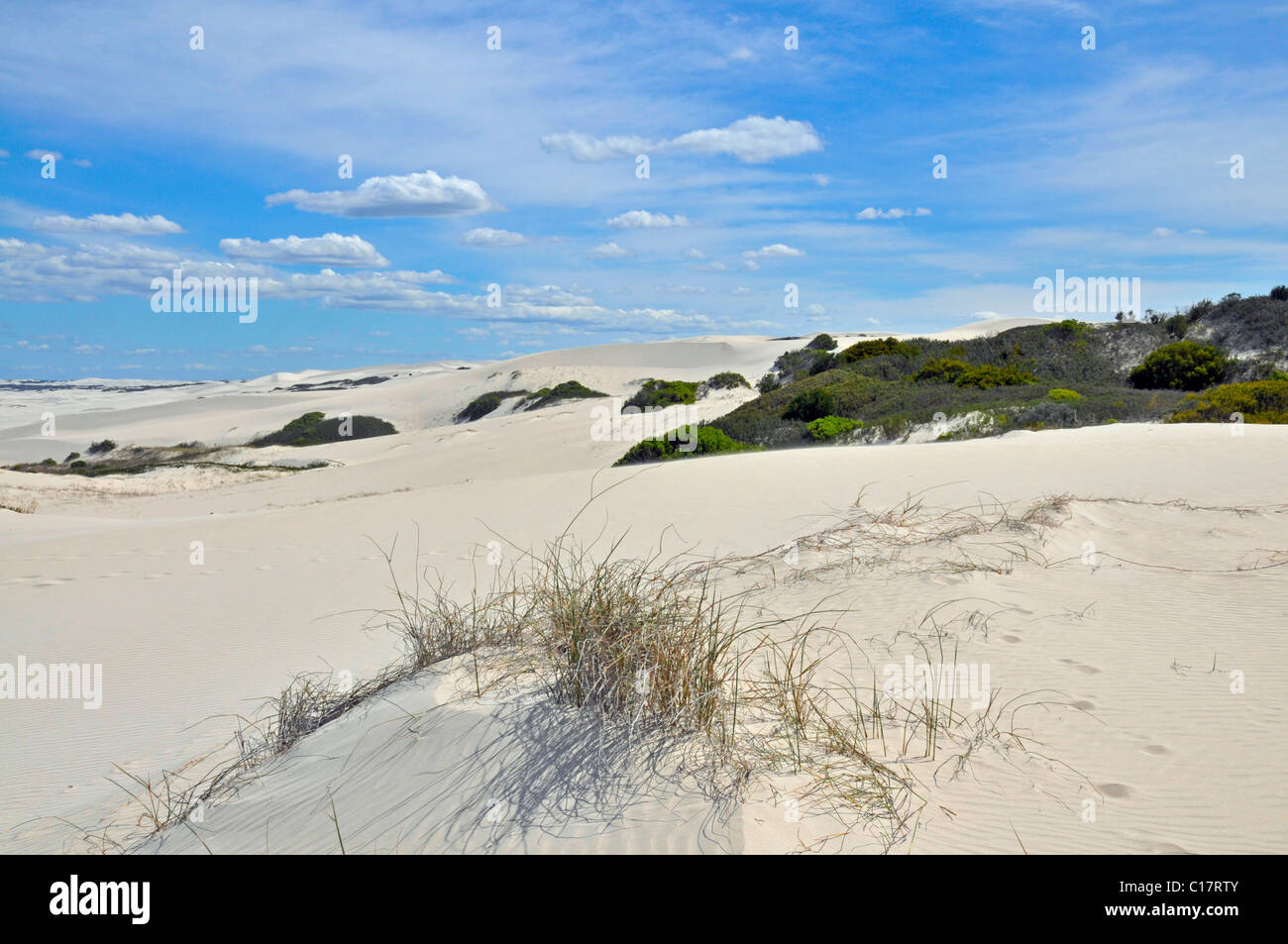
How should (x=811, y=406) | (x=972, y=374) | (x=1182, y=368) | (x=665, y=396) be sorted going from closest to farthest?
(x=811, y=406), (x=972, y=374), (x=1182, y=368), (x=665, y=396)

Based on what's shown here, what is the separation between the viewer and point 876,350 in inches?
1111

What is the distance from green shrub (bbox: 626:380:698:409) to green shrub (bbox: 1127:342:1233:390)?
1383 cm

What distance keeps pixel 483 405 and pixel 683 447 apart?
24974 mm

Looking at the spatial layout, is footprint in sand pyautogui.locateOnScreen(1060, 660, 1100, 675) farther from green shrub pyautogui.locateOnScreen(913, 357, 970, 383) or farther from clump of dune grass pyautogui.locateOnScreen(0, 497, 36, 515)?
clump of dune grass pyautogui.locateOnScreen(0, 497, 36, 515)

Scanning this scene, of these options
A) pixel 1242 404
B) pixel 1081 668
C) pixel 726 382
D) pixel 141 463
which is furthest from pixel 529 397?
pixel 1081 668

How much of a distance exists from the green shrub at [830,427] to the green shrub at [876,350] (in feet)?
32.7

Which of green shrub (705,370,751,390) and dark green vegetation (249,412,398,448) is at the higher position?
green shrub (705,370,751,390)

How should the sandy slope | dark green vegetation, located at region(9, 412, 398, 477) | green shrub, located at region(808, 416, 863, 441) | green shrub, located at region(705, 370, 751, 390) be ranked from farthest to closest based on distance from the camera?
1. green shrub, located at region(705, 370, 751, 390)
2. dark green vegetation, located at region(9, 412, 398, 477)
3. green shrub, located at region(808, 416, 863, 441)
4. the sandy slope

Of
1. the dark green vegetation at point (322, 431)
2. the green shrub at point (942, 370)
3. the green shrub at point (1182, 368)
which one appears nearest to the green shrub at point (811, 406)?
the green shrub at point (942, 370)

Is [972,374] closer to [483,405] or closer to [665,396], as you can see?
[665,396]

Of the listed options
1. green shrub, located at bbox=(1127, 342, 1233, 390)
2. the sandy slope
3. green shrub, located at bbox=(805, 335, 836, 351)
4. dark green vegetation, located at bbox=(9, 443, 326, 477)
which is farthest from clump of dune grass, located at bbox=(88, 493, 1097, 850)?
green shrub, located at bbox=(805, 335, 836, 351)

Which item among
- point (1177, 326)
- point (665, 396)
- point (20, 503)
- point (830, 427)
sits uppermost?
point (1177, 326)

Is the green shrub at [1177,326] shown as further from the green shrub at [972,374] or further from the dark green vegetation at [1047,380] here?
the green shrub at [972,374]

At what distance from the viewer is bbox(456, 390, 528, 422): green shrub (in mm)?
40250
